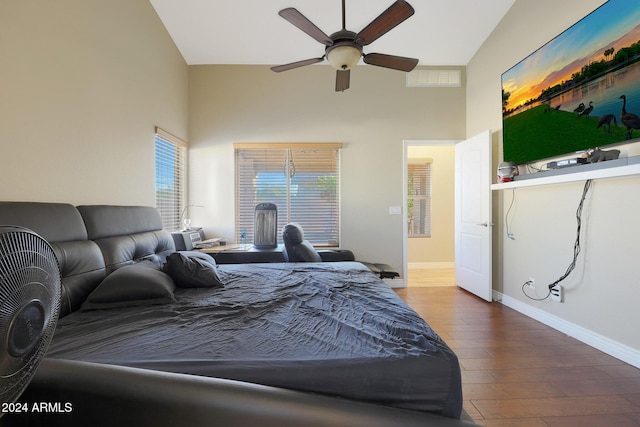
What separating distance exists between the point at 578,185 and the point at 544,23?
1744 mm

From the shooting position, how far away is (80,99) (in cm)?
212

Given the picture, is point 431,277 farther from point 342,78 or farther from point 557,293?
point 342,78

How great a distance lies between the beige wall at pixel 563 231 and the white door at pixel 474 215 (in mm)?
203

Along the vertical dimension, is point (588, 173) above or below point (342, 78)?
below

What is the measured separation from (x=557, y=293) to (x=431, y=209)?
10.8 ft

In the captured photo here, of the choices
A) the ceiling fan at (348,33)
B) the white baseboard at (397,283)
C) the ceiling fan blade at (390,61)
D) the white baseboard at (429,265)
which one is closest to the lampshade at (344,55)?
the ceiling fan at (348,33)

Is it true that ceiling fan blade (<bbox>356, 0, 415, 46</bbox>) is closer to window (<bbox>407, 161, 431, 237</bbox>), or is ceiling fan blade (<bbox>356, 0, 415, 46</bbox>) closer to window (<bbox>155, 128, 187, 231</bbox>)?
window (<bbox>155, 128, 187, 231</bbox>)

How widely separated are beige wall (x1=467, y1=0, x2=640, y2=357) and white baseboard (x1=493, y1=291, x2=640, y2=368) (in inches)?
0.7

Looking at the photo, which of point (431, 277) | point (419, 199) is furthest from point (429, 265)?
point (419, 199)

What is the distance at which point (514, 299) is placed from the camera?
Result: 11.0 feet

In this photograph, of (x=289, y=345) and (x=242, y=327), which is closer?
(x=289, y=345)

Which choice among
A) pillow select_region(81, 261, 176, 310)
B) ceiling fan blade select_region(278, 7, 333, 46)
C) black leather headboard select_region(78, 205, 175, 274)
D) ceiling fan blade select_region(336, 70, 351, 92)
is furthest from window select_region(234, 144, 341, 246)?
pillow select_region(81, 261, 176, 310)

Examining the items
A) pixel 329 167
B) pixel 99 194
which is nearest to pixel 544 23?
pixel 329 167

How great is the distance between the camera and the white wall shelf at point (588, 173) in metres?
1.97
